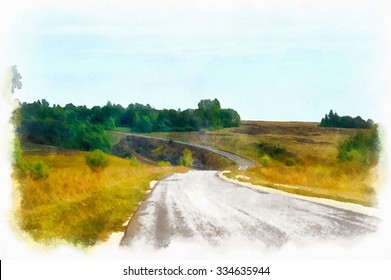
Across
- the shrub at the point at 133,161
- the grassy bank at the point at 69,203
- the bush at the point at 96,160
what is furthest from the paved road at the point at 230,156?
the grassy bank at the point at 69,203

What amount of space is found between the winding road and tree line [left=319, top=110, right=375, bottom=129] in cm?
297

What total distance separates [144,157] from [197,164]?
2.44 m

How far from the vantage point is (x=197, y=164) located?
70.3 ft

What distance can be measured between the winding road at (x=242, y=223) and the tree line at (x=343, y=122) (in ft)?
9.75

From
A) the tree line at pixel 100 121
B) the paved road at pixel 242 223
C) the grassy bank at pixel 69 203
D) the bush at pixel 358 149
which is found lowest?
the paved road at pixel 242 223

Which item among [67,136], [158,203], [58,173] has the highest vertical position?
[67,136]

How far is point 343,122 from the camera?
17234 millimetres

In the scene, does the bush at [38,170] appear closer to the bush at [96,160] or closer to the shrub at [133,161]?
the bush at [96,160]

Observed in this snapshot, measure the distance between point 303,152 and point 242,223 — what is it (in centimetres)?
575

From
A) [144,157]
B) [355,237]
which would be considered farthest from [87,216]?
[355,237]

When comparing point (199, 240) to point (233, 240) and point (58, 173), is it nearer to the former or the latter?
point (233, 240)

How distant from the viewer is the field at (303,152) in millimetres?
18500

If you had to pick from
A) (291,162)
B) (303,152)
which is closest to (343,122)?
(303,152)

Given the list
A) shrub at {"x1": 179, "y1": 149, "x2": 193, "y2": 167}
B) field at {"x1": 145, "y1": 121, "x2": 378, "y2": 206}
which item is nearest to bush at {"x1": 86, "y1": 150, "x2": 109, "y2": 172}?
field at {"x1": 145, "y1": 121, "x2": 378, "y2": 206}
